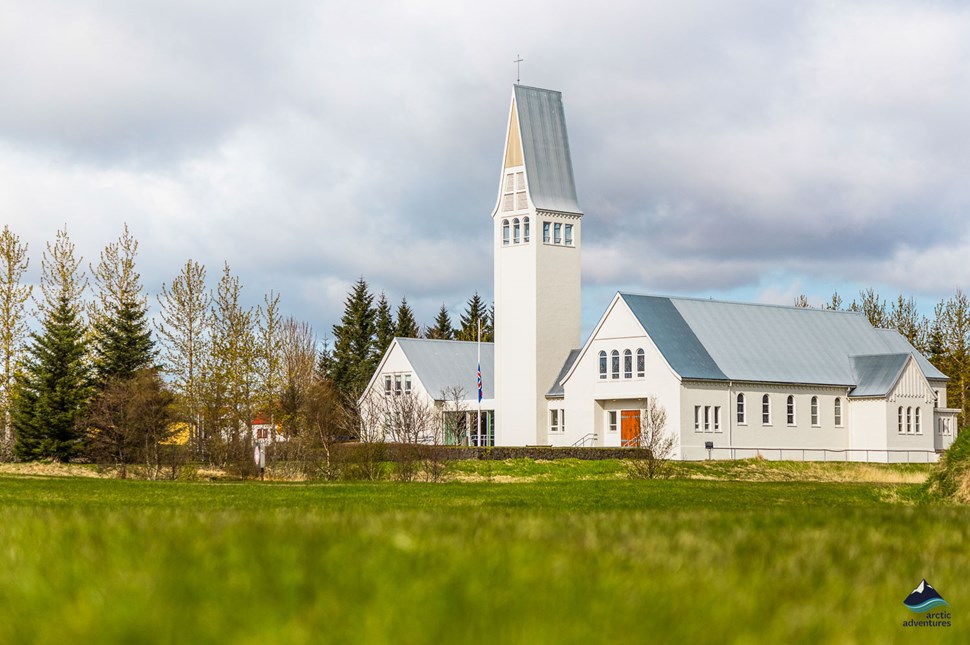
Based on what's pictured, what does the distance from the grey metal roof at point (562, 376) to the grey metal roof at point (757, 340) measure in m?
7.18

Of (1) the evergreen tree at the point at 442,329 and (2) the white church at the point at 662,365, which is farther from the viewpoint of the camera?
(1) the evergreen tree at the point at 442,329

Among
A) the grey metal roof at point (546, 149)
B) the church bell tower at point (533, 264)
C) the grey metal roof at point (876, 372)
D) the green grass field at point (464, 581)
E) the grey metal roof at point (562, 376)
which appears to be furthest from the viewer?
the grey metal roof at point (546, 149)

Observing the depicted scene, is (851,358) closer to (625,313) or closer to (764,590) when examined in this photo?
(625,313)

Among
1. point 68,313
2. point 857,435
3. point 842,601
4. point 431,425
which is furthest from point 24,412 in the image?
point 842,601

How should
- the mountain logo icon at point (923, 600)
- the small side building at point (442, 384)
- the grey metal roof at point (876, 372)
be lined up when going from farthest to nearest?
the small side building at point (442, 384)
the grey metal roof at point (876, 372)
the mountain logo icon at point (923, 600)

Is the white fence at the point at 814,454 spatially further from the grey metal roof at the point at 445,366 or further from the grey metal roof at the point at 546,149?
the grey metal roof at the point at 445,366

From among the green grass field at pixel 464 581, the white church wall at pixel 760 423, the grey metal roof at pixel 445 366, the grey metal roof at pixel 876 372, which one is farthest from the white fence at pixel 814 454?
the green grass field at pixel 464 581

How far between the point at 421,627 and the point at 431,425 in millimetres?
74593

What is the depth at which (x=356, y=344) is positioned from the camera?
105062 mm

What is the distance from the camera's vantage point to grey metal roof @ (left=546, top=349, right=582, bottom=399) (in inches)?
2997

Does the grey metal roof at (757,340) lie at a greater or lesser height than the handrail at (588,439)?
greater

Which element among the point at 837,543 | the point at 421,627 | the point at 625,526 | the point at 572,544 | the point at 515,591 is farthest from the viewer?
the point at 625,526

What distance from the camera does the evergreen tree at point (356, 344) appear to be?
10094 cm

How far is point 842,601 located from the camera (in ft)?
Answer: 16.3
